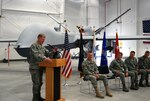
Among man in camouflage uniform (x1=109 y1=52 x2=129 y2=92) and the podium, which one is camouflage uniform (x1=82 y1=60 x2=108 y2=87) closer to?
man in camouflage uniform (x1=109 y1=52 x2=129 y2=92)

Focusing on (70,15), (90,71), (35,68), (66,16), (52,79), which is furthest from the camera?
(70,15)

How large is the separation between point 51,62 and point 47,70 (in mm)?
269

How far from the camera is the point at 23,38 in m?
9.73

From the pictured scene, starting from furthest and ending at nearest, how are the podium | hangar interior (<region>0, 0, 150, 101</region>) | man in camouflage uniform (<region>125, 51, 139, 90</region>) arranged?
hangar interior (<region>0, 0, 150, 101</region>), man in camouflage uniform (<region>125, 51, 139, 90</region>), the podium

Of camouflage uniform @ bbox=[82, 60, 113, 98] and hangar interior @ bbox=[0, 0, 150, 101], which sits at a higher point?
hangar interior @ bbox=[0, 0, 150, 101]

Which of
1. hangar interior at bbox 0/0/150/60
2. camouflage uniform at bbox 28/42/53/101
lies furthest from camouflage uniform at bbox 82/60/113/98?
hangar interior at bbox 0/0/150/60

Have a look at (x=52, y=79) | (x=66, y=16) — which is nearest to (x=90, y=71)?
(x=52, y=79)

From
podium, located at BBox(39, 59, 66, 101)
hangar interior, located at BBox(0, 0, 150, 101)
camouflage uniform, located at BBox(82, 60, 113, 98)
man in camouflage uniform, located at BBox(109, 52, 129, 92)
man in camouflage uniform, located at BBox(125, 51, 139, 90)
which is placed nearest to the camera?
podium, located at BBox(39, 59, 66, 101)

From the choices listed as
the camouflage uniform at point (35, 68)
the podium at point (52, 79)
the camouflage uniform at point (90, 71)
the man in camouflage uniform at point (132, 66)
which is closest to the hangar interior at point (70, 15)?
the man in camouflage uniform at point (132, 66)

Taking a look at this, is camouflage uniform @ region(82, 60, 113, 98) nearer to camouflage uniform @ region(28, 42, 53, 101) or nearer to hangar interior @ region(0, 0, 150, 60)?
camouflage uniform @ region(28, 42, 53, 101)

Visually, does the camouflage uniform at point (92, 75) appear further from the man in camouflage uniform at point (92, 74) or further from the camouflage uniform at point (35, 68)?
the camouflage uniform at point (35, 68)

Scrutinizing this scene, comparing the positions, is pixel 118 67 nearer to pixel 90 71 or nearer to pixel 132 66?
pixel 132 66

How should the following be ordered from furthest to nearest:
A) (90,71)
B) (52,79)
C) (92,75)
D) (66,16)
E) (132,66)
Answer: (66,16), (132,66), (90,71), (92,75), (52,79)

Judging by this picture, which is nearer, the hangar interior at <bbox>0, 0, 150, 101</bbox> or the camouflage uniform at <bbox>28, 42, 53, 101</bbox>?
the camouflage uniform at <bbox>28, 42, 53, 101</bbox>
